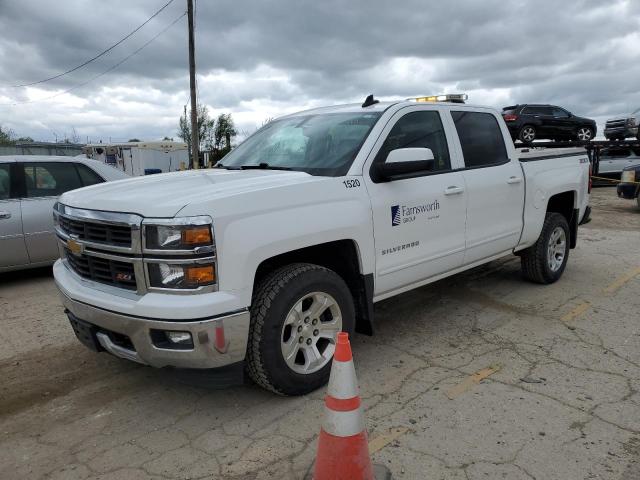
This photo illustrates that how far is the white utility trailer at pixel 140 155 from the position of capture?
2533 centimetres

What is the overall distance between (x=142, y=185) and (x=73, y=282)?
76 cm

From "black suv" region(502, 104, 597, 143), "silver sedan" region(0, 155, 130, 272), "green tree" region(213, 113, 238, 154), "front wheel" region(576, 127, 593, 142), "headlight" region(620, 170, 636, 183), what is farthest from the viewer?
"green tree" region(213, 113, 238, 154)

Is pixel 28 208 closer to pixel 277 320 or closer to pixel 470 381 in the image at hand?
pixel 277 320

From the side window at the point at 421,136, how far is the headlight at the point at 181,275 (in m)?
1.63

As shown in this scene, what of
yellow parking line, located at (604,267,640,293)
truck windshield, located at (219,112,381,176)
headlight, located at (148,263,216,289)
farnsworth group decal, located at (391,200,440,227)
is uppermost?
truck windshield, located at (219,112,381,176)

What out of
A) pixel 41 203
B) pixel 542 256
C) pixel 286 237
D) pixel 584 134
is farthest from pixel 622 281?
pixel 584 134

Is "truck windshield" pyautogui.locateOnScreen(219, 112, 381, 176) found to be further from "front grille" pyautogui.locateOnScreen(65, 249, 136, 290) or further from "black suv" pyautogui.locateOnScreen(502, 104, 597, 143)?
"black suv" pyautogui.locateOnScreen(502, 104, 597, 143)

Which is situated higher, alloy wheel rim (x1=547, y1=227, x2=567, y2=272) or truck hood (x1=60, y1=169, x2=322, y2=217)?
truck hood (x1=60, y1=169, x2=322, y2=217)

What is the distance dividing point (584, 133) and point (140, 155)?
19126 millimetres

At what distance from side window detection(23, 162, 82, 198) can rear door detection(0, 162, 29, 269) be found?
153mm

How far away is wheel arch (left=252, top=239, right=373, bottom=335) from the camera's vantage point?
140 inches

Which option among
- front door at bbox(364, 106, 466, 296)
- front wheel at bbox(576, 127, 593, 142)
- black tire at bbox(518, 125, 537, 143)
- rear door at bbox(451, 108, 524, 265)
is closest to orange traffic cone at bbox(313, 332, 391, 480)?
front door at bbox(364, 106, 466, 296)

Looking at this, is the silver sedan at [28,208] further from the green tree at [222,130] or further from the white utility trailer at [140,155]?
the green tree at [222,130]

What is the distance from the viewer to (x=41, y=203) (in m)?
6.44
